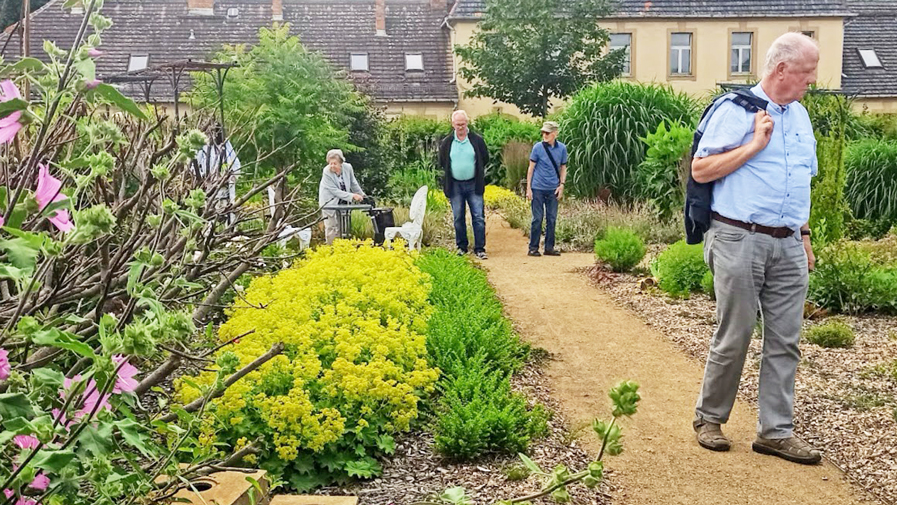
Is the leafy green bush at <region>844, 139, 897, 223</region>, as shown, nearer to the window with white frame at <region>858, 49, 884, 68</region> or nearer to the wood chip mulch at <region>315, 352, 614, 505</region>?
the wood chip mulch at <region>315, 352, 614, 505</region>

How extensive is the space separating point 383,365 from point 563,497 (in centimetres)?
329

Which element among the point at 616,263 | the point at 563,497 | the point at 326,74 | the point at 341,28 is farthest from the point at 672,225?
the point at 341,28

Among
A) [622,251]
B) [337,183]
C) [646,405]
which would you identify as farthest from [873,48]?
[646,405]

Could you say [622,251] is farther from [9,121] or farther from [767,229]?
[9,121]

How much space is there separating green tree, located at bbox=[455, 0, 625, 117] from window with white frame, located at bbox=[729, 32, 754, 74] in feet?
31.4

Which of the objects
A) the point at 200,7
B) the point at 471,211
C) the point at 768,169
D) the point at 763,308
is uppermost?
the point at 200,7

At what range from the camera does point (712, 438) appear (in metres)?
5.06

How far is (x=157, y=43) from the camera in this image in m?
32.8

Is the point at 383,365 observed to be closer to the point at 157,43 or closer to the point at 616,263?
the point at 616,263

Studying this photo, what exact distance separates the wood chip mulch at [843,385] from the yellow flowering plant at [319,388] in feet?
7.09

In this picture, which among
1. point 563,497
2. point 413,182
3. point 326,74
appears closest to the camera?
point 563,497

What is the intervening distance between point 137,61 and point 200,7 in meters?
3.82

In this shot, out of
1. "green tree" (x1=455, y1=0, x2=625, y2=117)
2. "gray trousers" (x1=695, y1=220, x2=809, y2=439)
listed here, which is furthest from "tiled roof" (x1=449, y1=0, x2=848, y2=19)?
"gray trousers" (x1=695, y1=220, x2=809, y2=439)

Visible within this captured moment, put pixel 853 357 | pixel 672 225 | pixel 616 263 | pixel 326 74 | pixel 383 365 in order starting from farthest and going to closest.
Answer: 1. pixel 326 74
2. pixel 672 225
3. pixel 616 263
4. pixel 853 357
5. pixel 383 365
